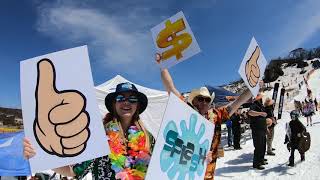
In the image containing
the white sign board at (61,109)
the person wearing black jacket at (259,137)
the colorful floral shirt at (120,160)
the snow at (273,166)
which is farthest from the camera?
the person wearing black jacket at (259,137)

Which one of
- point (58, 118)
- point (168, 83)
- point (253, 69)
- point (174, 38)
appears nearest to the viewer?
point (58, 118)

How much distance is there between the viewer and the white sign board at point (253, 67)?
4742 mm

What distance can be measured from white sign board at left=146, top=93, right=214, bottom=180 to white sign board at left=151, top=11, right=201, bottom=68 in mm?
2010

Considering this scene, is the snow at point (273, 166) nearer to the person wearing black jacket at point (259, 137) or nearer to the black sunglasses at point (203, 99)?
the person wearing black jacket at point (259, 137)

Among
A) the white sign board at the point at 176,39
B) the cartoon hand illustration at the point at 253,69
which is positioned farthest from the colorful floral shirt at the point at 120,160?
the white sign board at the point at 176,39

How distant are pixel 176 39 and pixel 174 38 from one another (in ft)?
0.10

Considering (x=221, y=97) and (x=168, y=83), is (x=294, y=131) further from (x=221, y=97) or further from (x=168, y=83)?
(x=168, y=83)

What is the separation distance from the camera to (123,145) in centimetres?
333

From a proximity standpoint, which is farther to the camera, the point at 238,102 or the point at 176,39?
the point at 176,39

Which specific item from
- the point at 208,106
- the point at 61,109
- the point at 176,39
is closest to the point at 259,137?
the point at 176,39

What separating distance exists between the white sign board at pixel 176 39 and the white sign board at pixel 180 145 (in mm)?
2010

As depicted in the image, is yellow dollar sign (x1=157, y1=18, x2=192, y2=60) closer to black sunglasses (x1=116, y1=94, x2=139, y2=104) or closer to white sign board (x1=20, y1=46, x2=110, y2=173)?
black sunglasses (x1=116, y1=94, x2=139, y2=104)

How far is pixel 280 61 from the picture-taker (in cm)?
12438

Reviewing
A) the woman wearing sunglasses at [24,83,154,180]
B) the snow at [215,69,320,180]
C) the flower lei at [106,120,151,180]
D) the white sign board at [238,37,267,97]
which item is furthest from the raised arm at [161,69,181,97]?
the snow at [215,69,320,180]
